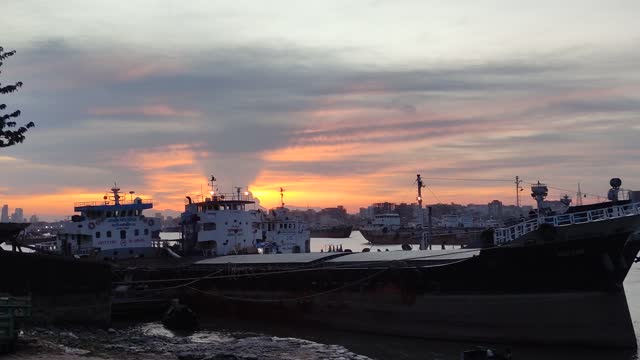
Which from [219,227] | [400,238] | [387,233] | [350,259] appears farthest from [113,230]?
[387,233]

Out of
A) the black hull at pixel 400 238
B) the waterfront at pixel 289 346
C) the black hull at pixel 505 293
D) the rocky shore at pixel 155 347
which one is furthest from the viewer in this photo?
the black hull at pixel 400 238

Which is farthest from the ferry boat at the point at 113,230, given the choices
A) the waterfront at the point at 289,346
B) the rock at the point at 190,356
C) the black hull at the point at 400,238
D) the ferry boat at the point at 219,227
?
the black hull at the point at 400,238

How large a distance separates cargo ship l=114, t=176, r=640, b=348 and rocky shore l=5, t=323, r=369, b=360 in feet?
14.1

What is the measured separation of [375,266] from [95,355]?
1685cm

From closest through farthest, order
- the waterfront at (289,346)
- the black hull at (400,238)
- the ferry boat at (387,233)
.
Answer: the waterfront at (289,346) → the black hull at (400,238) → the ferry boat at (387,233)

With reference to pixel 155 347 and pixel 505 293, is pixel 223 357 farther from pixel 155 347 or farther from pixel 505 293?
pixel 505 293

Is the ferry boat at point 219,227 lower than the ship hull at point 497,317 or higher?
higher

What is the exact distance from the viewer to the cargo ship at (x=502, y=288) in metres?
30.2

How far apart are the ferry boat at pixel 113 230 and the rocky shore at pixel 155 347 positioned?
910 inches

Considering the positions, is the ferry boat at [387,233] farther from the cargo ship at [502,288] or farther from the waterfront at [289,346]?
the waterfront at [289,346]

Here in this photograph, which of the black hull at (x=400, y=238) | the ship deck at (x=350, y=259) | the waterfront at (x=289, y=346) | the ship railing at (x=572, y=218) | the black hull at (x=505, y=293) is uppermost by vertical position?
the black hull at (x=400, y=238)

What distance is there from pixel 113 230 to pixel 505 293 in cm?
3521

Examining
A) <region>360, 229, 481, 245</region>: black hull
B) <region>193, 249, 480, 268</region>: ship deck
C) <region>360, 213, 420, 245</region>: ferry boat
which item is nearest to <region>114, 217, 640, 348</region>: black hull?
<region>193, 249, 480, 268</region>: ship deck

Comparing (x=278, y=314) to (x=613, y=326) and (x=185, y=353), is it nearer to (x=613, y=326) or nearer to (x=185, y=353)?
(x=185, y=353)
